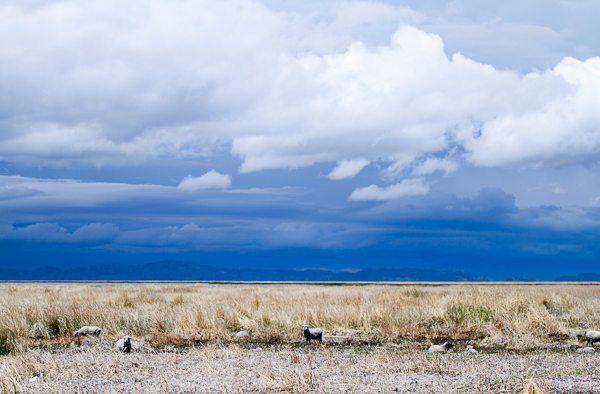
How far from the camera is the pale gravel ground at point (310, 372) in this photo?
6592mm

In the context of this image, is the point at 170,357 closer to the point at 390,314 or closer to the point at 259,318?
the point at 259,318

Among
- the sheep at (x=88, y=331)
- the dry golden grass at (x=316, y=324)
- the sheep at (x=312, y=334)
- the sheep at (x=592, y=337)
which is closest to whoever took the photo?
the sheep at (x=592, y=337)

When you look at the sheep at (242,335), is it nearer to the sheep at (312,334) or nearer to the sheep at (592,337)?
the sheep at (312,334)

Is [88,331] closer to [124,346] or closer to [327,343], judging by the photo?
[124,346]

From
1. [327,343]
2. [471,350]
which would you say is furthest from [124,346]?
[471,350]

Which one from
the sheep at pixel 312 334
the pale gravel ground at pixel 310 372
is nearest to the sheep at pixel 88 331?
the pale gravel ground at pixel 310 372

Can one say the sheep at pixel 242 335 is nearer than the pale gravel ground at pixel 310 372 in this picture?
No

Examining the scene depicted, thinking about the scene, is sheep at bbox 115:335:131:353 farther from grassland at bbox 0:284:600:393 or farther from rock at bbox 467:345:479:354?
rock at bbox 467:345:479:354

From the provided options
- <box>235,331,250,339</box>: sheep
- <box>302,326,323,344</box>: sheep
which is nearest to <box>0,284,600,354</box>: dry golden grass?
<box>235,331,250,339</box>: sheep

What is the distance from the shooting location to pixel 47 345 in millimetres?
11469

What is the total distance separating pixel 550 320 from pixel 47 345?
12958 millimetres

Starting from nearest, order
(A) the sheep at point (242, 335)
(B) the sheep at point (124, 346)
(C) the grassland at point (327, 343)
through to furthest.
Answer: (C) the grassland at point (327, 343) < (B) the sheep at point (124, 346) < (A) the sheep at point (242, 335)

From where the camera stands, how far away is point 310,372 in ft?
22.8

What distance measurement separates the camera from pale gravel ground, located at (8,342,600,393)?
6.59 meters
